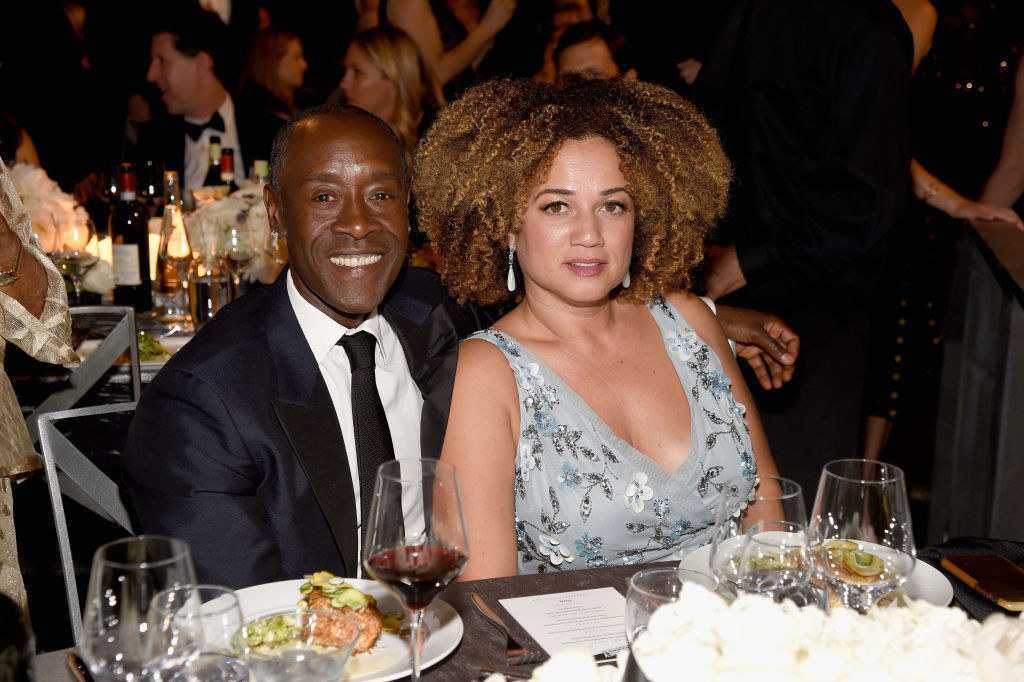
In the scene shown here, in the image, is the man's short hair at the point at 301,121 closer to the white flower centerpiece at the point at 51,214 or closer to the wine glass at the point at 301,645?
the wine glass at the point at 301,645

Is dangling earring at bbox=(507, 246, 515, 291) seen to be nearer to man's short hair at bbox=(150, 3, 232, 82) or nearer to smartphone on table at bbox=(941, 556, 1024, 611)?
smartphone on table at bbox=(941, 556, 1024, 611)

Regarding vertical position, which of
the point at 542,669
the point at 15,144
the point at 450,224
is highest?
the point at 15,144

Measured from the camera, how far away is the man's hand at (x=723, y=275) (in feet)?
10.7

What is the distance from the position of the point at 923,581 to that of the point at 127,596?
3.69ft

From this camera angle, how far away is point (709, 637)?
2.43 ft

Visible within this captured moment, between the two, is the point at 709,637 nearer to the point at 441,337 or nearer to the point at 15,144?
the point at 441,337

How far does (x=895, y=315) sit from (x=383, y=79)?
9.13 ft

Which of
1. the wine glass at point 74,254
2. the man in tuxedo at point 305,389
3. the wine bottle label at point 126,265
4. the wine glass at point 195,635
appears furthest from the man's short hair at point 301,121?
the wine bottle label at point 126,265

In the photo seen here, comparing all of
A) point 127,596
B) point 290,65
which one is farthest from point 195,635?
point 290,65

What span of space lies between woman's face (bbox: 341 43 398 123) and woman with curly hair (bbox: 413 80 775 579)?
2.42 metres

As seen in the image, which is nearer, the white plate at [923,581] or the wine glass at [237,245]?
the white plate at [923,581]

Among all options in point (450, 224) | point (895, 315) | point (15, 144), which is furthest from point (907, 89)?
point (15, 144)

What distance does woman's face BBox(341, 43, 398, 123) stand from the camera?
15.5ft

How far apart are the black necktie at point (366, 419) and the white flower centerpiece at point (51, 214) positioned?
1.97 m
